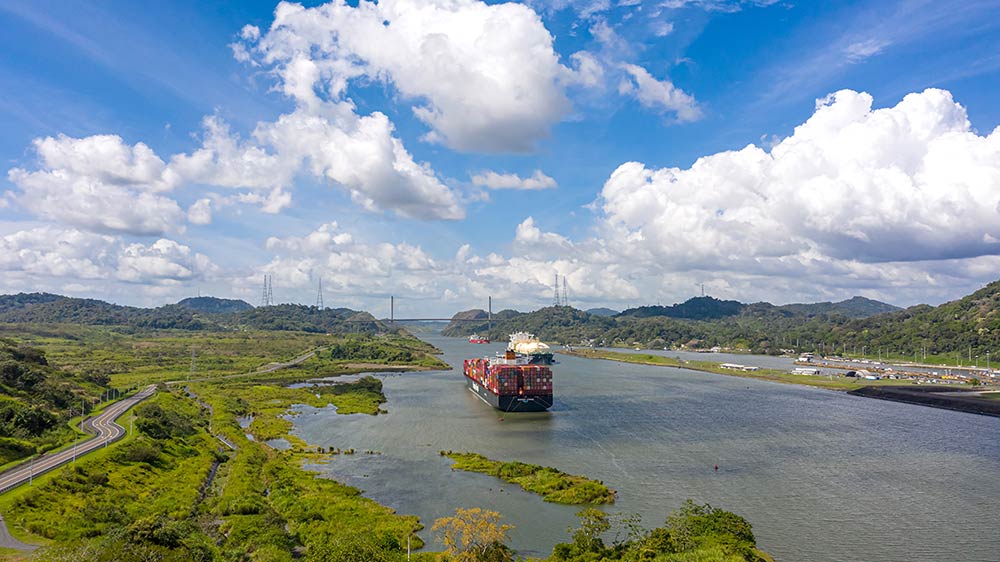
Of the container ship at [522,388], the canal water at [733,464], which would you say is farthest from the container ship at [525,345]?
the container ship at [522,388]

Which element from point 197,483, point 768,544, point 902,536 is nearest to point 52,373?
point 197,483

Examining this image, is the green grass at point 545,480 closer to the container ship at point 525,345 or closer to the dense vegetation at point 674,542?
the dense vegetation at point 674,542

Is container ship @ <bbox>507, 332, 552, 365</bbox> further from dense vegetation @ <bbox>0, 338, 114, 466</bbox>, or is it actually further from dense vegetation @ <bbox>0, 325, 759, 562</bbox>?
dense vegetation @ <bbox>0, 338, 114, 466</bbox>

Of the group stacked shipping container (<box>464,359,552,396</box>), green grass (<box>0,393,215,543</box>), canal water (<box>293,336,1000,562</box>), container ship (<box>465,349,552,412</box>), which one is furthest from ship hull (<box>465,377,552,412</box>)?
green grass (<box>0,393,215,543</box>)

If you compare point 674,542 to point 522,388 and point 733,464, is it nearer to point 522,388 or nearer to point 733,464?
point 733,464

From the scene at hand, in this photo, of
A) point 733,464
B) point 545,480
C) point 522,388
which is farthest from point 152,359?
point 733,464

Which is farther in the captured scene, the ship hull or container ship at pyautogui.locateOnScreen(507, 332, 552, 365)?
container ship at pyautogui.locateOnScreen(507, 332, 552, 365)
